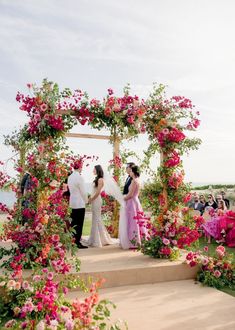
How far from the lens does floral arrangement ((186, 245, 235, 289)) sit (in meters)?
6.02

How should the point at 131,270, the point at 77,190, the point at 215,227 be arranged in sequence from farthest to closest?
the point at 215,227, the point at 77,190, the point at 131,270

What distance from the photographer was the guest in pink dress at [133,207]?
25.4ft

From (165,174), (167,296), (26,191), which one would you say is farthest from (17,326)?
(165,174)

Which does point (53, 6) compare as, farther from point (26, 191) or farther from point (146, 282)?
point (146, 282)

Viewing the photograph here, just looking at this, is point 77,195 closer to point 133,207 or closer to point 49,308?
point 133,207

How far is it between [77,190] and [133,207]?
1160mm

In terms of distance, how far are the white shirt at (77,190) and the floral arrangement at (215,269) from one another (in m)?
2.55

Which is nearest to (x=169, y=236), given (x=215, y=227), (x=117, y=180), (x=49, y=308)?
(x=117, y=180)

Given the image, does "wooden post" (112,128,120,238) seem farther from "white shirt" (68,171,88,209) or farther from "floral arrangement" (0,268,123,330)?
"floral arrangement" (0,268,123,330)

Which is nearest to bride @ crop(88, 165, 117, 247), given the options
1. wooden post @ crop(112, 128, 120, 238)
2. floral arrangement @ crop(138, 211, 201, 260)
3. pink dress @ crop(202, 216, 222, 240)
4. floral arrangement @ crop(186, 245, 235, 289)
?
wooden post @ crop(112, 128, 120, 238)

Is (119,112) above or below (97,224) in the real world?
above

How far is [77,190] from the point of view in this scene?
795 centimetres

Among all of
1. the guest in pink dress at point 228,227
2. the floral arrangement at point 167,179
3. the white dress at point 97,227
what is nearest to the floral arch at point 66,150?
the floral arrangement at point 167,179

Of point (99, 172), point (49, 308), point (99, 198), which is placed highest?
point (99, 172)
